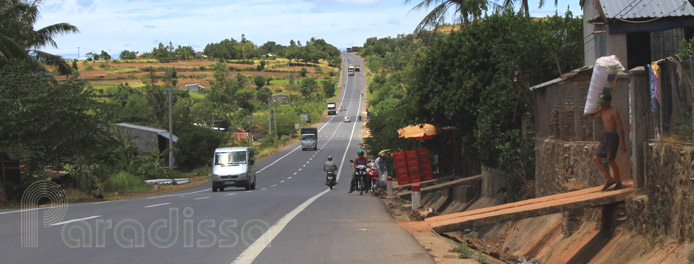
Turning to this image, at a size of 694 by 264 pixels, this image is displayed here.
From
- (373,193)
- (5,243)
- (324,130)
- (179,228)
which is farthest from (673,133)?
(324,130)

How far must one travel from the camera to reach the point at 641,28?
18234 millimetres

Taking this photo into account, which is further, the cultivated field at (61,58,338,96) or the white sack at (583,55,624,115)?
the cultivated field at (61,58,338,96)

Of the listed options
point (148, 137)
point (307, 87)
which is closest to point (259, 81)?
point (307, 87)

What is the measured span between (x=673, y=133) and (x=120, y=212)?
11468mm

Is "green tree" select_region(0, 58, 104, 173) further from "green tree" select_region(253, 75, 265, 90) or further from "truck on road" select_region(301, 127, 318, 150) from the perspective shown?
"green tree" select_region(253, 75, 265, 90)

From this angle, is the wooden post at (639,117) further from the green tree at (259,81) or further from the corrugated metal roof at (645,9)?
the green tree at (259,81)

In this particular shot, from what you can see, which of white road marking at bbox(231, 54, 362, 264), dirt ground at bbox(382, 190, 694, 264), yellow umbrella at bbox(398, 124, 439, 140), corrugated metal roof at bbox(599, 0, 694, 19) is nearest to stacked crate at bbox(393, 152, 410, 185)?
yellow umbrella at bbox(398, 124, 439, 140)

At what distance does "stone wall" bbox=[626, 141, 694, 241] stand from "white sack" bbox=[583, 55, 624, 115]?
4.10 feet

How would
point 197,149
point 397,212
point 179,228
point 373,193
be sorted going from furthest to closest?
point 197,149 → point 373,193 → point 397,212 → point 179,228

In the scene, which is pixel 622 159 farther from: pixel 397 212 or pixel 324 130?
pixel 324 130

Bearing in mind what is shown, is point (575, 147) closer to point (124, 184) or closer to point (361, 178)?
point (361, 178)

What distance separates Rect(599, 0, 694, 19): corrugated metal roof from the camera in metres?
18.1

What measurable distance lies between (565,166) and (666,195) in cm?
572

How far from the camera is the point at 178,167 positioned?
5981 centimetres
